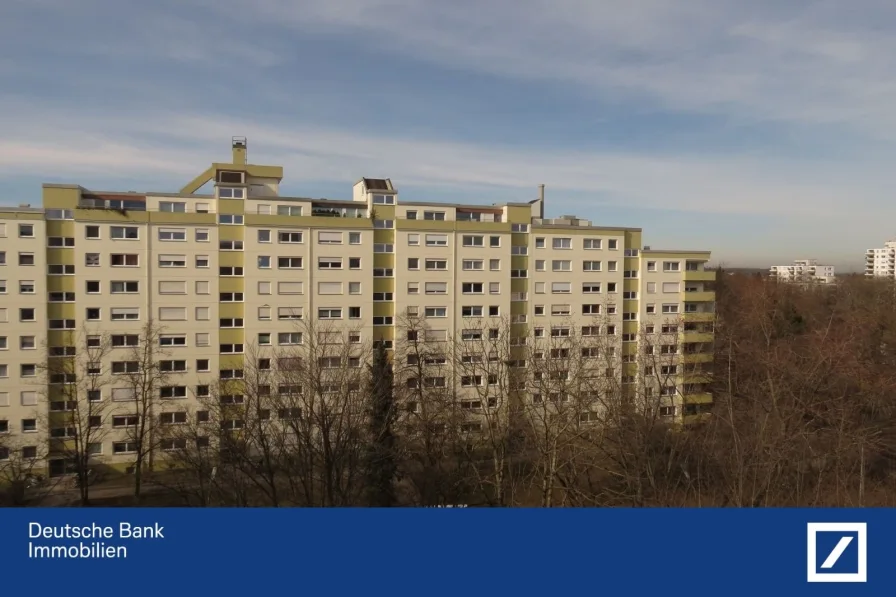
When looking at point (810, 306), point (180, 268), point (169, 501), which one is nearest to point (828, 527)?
point (169, 501)

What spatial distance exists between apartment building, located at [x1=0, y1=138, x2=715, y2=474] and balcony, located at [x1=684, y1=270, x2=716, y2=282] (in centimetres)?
62

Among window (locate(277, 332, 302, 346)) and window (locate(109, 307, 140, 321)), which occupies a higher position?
window (locate(109, 307, 140, 321))

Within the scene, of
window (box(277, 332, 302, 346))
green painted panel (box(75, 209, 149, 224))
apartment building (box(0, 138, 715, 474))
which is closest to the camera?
apartment building (box(0, 138, 715, 474))

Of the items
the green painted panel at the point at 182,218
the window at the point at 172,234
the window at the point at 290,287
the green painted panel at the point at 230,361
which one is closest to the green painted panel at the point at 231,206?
the green painted panel at the point at 182,218

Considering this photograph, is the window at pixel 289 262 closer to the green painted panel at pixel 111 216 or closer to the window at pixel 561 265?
the green painted panel at pixel 111 216

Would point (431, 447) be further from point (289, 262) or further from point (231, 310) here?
point (231, 310)

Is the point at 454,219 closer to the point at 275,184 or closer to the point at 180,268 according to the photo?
the point at 275,184

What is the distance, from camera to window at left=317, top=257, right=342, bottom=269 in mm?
25734

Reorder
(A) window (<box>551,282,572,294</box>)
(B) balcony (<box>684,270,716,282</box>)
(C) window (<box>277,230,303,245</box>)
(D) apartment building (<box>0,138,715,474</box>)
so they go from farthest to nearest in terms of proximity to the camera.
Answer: (B) balcony (<box>684,270,716,282</box>)
(A) window (<box>551,282,572,294</box>)
(C) window (<box>277,230,303,245</box>)
(D) apartment building (<box>0,138,715,474</box>)

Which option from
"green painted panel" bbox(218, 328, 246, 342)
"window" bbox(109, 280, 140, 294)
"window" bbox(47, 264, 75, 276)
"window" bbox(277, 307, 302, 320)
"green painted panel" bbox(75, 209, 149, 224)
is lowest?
"green painted panel" bbox(218, 328, 246, 342)

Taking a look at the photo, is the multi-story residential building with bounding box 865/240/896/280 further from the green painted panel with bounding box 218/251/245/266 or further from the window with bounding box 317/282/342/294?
the green painted panel with bounding box 218/251/245/266

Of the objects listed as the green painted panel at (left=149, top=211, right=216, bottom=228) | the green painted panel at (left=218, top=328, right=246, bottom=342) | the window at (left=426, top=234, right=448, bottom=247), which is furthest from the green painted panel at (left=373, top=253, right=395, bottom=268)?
the green painted panel at (left=149, top=211, right=216, bottom=228)

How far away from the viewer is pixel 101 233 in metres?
23.3

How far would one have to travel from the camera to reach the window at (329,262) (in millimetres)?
25734
